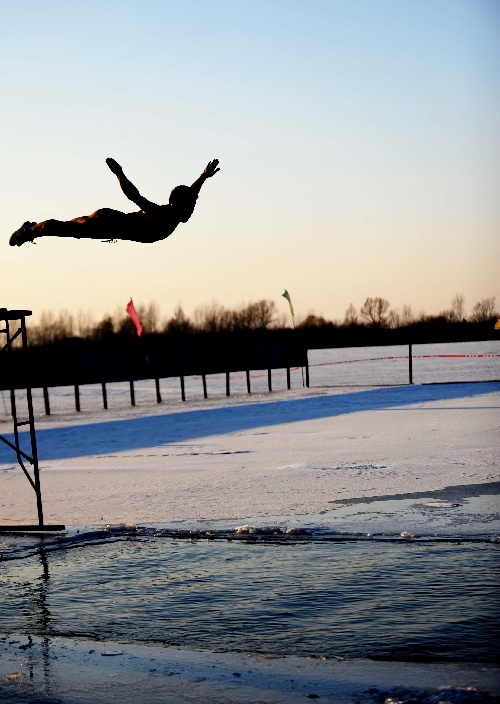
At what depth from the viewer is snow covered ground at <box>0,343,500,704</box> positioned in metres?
5.97

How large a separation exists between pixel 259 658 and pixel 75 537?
509 cm

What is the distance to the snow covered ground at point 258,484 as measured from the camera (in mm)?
5969

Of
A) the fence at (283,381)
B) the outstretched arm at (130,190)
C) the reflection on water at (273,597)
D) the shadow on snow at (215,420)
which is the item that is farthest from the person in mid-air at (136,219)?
the fence at (283,381)

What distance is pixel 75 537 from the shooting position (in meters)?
11.1

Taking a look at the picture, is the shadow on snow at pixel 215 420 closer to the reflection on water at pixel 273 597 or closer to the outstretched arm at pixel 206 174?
the reflection on water at pixel 273 597

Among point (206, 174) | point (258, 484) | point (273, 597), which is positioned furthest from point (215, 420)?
point (206, 174)

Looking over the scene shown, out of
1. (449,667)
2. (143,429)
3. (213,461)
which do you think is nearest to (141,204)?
(449,667)

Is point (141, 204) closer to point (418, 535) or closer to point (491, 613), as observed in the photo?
point (491, 613)

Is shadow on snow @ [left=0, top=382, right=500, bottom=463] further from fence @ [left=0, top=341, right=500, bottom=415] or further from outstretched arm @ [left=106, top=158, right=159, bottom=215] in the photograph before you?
outstretched arm @ [left=106, top=158, right=159, bottom=215]

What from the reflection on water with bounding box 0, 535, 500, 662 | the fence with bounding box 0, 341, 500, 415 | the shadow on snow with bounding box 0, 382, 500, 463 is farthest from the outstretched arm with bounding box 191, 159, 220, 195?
the fence with bounding box 0, 341, 500, 415

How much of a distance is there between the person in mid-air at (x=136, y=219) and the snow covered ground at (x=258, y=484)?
3135 millimetres

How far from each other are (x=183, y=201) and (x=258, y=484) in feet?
24.6

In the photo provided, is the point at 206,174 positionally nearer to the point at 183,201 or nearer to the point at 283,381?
the point at 183,201

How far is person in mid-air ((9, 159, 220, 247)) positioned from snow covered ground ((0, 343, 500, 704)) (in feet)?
10.3
